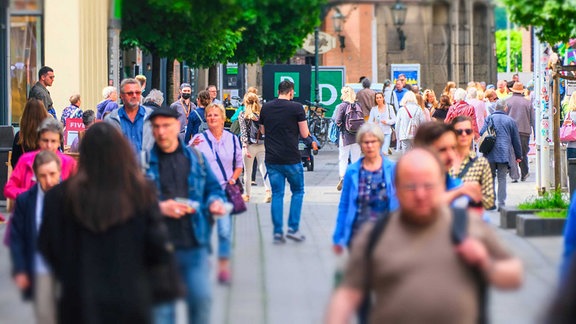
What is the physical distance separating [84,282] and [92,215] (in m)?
0.29

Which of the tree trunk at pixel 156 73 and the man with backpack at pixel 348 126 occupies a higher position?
the tree trunk at pixel 156 73

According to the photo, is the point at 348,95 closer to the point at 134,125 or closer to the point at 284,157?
the point at 284,157

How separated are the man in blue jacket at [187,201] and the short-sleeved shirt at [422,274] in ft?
6.93

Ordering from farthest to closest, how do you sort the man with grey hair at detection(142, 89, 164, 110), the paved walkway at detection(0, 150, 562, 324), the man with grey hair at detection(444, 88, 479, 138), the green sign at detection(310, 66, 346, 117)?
the green sign at detection(310, 66, 346, 117) < the man with grey hair at detection(444, 88, 479, 138) < the man with grey hair at detection(142, 89, 164, 110) < the paved walkway at detection(0, 150, 562, 324)

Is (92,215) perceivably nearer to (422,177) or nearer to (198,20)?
(422,177)

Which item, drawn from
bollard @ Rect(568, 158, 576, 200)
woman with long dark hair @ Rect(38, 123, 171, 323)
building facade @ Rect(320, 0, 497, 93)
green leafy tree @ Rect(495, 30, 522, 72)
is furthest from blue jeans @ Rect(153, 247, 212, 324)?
green leafy tree @ Rect(495, 30, 522, 72)

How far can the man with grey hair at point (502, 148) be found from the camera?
1858 centimetres

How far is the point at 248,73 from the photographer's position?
2975cm

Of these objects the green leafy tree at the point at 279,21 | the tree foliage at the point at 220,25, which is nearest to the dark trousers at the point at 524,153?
the tree foliage at the point at 220,25

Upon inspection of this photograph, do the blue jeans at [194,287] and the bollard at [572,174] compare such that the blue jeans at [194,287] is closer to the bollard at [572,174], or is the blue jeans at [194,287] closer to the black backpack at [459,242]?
the black backpack at [459,242]

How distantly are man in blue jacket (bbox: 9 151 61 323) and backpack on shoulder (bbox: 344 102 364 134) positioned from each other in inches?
548

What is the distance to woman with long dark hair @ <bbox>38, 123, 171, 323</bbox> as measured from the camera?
20.7 ft

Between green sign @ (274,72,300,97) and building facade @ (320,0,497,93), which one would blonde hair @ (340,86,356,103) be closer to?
building facade @ (320,0,497,93)

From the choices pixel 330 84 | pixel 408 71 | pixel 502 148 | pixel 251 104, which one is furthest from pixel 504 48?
pixel 502 148
